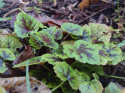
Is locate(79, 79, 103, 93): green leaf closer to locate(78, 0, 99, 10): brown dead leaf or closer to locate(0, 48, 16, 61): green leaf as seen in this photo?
locate(0, 48, 16, 61): green leaf

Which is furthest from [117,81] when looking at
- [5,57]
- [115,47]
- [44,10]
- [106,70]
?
[44,10]

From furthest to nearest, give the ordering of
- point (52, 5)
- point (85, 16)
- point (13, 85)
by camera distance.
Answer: point (52, 5) < point (85, 16) < point (13, 85)

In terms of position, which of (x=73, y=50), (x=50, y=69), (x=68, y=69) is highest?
(x=73, y=50)

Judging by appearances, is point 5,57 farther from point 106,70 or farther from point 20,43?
point 106,70

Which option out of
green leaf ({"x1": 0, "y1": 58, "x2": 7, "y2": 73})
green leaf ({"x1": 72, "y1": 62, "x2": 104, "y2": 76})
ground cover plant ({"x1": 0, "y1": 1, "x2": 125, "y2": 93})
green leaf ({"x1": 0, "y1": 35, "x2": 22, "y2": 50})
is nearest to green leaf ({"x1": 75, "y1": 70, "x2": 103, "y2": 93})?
ground cover plant ({"x1": 0, "y1": 1, "x2": 125, "y2": 93})

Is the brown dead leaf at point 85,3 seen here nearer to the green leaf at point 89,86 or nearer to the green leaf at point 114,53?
the green leaf at point 114,53

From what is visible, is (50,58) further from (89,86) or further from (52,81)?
(89,86)

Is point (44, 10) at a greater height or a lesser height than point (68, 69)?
greater
